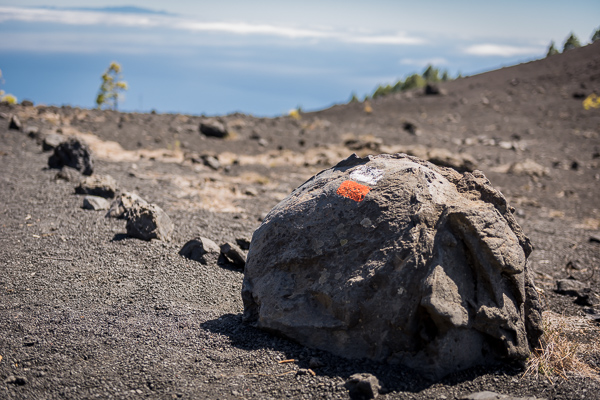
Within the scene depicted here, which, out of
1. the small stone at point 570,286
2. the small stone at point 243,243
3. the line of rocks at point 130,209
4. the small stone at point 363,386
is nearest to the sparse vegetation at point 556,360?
the small stone at point 363,386

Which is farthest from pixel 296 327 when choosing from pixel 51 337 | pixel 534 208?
pixel 534 208

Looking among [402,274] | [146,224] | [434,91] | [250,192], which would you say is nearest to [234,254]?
[146,224]

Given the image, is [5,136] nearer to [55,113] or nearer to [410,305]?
[55,113]

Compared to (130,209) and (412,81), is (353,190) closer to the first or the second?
(130,209)

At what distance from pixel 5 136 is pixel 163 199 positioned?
21.1 ft

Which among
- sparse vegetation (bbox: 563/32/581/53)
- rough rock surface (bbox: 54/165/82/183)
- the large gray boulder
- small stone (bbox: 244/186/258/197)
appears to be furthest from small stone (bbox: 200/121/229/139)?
sparse vegetation (bbox: 563/32/581/53)

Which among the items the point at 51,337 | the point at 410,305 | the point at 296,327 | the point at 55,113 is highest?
the point at 55,113

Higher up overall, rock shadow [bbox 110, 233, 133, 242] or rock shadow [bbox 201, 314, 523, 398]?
rock shadow [bbox 110, 233, 133, 242]

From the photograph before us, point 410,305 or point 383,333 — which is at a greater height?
point 410,305

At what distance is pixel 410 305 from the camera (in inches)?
157

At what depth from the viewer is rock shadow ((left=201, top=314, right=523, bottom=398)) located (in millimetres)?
3928

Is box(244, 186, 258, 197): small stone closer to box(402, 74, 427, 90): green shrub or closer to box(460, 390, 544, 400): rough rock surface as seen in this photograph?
box(460, 390, 544, 400): rough rock surface

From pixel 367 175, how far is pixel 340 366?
1.75 meters

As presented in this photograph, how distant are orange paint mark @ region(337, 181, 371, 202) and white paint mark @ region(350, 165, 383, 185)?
0.08m
